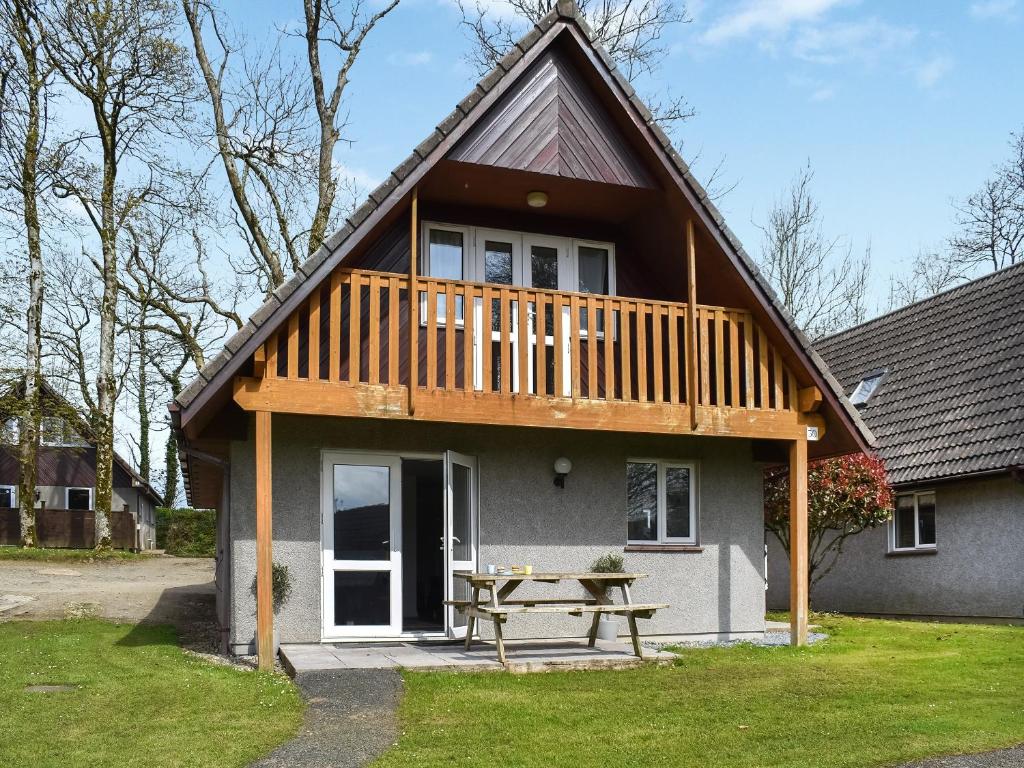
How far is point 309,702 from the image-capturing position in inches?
344

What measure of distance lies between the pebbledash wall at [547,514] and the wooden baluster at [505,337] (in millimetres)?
1141

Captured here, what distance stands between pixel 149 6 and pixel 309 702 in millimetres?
21528

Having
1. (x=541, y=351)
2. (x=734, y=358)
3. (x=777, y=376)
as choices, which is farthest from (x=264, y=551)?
(x=777, y=376)

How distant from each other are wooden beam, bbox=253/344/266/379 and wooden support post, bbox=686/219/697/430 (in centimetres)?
466

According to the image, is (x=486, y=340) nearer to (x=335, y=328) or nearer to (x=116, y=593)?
(x=335, y=328)

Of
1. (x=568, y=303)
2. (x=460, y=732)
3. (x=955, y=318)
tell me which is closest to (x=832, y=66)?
(x=568, y=303)

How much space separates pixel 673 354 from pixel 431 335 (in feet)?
9.10

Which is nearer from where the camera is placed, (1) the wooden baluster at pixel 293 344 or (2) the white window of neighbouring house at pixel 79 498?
(1) the wooden baluster at pixel 293 344

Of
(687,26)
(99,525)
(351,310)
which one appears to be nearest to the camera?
(351,310)

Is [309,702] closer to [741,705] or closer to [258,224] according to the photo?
[741,705]

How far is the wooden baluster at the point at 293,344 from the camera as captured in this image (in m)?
11.0

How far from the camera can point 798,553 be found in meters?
12.7

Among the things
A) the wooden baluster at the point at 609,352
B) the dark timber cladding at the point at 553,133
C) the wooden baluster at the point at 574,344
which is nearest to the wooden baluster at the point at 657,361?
the wooden baluster at the point at 609,352

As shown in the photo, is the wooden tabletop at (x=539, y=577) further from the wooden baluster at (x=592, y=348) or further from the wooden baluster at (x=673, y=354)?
the wooden baluster at (x=673, y=354)
